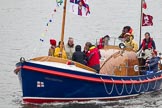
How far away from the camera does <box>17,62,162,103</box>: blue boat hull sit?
1997 cm

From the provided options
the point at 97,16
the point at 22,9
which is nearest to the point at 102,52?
the point at 97,16

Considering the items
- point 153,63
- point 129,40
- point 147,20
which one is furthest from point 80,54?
point 147,20

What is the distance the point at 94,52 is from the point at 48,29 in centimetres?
2833

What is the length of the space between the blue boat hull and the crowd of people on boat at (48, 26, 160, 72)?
2.81ft

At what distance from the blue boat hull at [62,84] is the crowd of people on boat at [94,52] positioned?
0.86 m

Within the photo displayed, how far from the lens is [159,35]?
155 feet

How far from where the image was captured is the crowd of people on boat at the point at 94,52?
21.2m

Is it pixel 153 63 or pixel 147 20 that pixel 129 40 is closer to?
pixel 153 63

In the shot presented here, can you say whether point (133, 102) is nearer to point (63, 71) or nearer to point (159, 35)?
point (63, 71)

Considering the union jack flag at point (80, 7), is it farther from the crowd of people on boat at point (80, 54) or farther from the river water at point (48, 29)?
the crowd of people on boat at point (80, 54)

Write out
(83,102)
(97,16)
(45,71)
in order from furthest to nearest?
(97,16)
(83,102)
(45,71)

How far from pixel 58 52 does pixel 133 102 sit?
4.12m

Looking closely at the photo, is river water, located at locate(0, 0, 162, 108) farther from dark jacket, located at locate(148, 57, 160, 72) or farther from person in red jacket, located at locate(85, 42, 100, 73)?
person in red jacket, located at locate(85, 42, 100, 73)

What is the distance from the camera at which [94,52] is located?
2138cm
